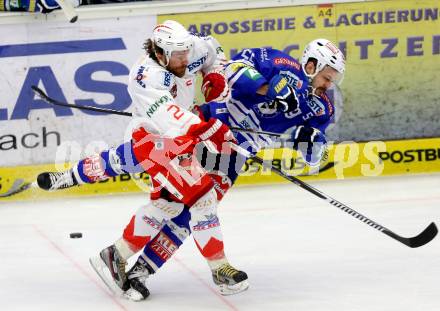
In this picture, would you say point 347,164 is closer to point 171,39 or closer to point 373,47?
point 373,47

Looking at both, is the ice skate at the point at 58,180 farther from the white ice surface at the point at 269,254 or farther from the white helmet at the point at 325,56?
→ the white helmet at the point at 325,56

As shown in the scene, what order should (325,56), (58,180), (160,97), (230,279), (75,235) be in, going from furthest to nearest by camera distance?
(75,235) < (58,180) < (325,56) < (230,279) < (160,97)

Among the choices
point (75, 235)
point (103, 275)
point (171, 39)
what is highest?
point (171, 39)

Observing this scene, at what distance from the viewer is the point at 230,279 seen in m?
4.67

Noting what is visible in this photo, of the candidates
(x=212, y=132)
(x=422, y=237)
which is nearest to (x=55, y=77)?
(x=212, y=132)

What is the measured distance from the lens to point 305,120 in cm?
520

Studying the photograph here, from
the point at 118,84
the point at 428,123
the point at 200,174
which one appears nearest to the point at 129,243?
the point at 200,174

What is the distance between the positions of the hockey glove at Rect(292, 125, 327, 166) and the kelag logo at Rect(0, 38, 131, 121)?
2.59 metres

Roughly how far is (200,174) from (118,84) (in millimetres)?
2913

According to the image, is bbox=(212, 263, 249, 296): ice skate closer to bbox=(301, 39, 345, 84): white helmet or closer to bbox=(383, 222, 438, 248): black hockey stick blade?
bbox=(383, 222, 438, 248): black hockey stick blade

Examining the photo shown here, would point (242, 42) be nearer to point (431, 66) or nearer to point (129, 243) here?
point (431, 66)

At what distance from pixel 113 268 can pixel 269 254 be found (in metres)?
1.09

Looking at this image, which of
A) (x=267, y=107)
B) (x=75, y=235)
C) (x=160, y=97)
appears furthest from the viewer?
(x=75, y=235)

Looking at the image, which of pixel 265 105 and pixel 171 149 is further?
pixel 265 105
